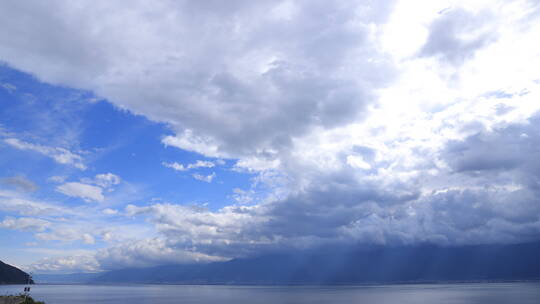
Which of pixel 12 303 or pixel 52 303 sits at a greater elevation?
pixel 12 303

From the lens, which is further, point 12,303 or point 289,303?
point 289,303

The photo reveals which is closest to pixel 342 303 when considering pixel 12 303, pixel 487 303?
pixel 487 303

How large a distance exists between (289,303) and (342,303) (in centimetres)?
3014

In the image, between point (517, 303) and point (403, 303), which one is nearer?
point (517, 303)

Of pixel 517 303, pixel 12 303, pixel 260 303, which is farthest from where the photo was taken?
pixel 260 303

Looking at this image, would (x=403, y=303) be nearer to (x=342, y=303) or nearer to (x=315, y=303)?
(x=342, y=303)

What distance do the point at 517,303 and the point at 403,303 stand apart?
55485mm

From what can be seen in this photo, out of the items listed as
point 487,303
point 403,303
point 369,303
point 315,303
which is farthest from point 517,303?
point 315,303

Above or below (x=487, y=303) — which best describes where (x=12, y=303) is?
above

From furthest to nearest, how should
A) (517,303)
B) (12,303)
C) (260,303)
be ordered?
(260,303)
(517,303)
(12,303)

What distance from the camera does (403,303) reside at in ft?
639

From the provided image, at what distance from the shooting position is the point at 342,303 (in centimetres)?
19850

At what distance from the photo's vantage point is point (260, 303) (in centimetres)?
19350

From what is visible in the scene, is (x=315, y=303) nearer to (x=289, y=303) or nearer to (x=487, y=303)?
(x=289, y=303)
